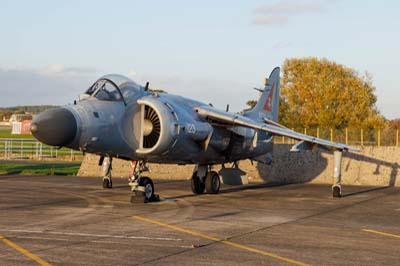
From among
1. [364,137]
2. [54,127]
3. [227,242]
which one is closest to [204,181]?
[54,127]

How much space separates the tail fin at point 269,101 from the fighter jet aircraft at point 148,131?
2901mm

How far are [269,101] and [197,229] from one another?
1470cm

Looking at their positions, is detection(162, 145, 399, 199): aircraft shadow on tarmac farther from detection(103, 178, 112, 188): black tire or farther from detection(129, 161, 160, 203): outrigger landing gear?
detection(129, 161, 160, 203): outrigger landing gear

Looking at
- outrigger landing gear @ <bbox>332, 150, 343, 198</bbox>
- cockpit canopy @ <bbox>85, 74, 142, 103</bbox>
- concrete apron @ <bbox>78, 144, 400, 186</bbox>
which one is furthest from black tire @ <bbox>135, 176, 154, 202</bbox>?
concrete apron @ <bbox>78, 144, 400, 186</bbox>

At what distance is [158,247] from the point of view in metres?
10.2

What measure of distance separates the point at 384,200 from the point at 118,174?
15.0 metres

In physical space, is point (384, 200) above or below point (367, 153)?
below

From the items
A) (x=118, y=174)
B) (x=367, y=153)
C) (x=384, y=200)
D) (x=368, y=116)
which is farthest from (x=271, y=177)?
(x=368, y=116)

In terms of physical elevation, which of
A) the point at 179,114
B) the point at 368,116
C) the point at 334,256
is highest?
the point at 368,116

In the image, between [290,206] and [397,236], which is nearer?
[397,236]

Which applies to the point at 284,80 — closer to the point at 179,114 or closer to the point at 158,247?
the point at 179,114

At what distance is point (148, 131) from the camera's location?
59.3 ft

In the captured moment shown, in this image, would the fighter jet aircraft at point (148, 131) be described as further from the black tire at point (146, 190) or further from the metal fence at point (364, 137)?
the metal fence at point (364, 137)

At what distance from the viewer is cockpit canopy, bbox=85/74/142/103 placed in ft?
56.3
